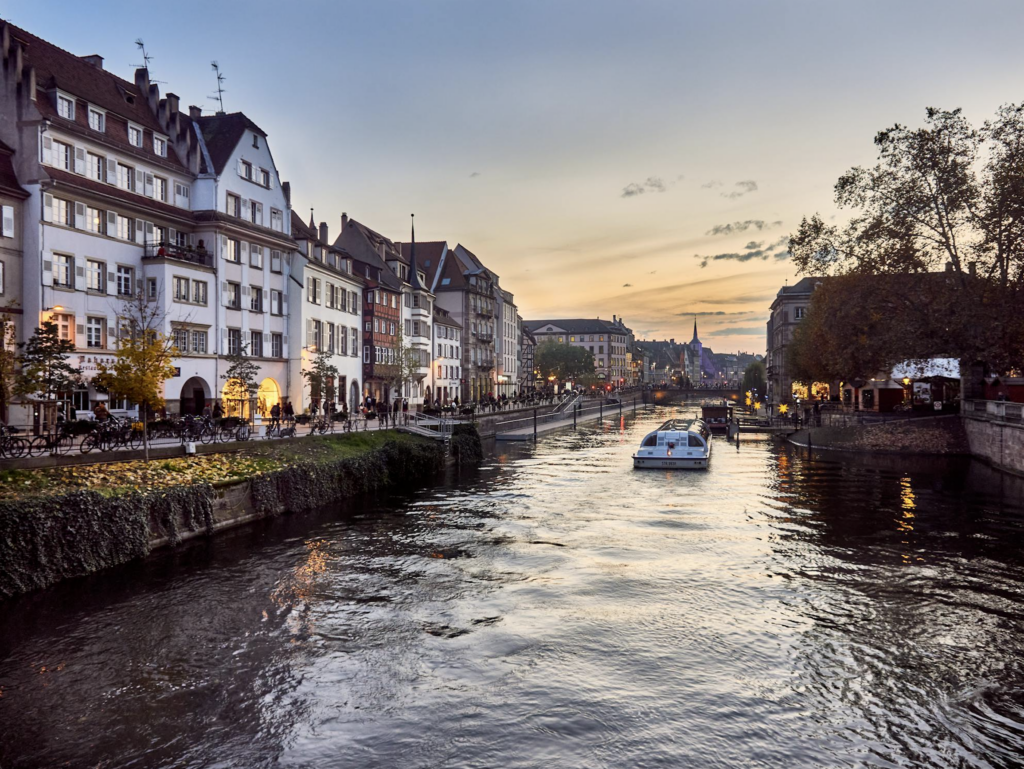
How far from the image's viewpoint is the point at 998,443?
136 feet

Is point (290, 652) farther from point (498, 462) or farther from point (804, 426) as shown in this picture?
point (804, 426)

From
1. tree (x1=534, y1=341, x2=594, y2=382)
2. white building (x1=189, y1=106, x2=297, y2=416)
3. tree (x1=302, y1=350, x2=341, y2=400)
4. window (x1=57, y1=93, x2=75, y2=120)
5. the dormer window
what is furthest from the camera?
tree (x1=534, y1=341, x2=594, y2=382)

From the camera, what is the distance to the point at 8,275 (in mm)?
32594

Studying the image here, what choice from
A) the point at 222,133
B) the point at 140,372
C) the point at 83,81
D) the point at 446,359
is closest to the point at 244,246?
the point at 222,133

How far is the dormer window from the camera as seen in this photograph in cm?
3744

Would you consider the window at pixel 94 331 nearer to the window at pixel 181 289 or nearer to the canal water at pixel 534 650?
the window at pixel 181 289

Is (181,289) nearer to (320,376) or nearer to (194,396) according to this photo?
(194,396)

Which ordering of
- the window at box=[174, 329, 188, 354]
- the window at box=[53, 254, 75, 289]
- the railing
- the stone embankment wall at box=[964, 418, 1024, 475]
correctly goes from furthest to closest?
the window at box=[174, 329, 188, 354] < the railing < the stone embankment wall at box=[964, 418, 1024, 475] < the window at box=[53, 254, 75, 289]

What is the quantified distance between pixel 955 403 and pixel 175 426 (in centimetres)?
5506

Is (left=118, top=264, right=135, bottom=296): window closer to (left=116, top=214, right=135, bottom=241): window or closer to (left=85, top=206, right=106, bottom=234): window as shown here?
(left=116, top=214, right=135, bottom=241): window

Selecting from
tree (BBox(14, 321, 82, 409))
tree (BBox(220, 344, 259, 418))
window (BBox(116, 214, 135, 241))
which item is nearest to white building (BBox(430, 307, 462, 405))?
tree (BBox(220, 344, 259, 418))

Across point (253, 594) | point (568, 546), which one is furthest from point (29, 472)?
point (568, 546)

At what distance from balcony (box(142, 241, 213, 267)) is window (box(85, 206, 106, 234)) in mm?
2763

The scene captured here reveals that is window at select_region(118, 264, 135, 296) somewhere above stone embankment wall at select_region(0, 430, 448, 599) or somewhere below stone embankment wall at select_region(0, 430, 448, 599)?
above
